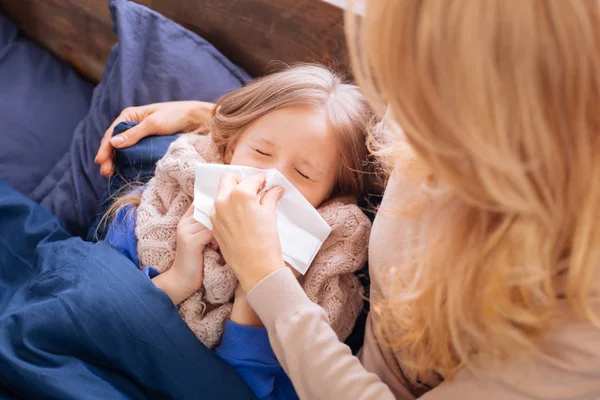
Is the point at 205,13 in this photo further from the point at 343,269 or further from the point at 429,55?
the point at 429,55

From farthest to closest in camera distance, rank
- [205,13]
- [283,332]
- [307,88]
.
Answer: [205,13] → [307,88] → [283,332]

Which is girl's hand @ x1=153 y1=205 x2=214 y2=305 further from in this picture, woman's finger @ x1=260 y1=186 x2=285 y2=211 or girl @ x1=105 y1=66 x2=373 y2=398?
woman's finger @ x1=260 y1=186 x2=285 y2=211

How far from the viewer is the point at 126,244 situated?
101 centimetres

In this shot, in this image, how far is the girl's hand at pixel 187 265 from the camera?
90 centimetres

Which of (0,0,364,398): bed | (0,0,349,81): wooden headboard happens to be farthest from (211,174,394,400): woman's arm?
(0,0,349,81): wooden headboard

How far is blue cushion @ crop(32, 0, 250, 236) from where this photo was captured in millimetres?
1310

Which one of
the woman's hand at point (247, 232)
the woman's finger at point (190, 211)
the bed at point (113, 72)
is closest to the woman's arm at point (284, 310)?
the woman's hand at point (247, 232)

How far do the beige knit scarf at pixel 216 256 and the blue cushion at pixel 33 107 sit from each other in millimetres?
537

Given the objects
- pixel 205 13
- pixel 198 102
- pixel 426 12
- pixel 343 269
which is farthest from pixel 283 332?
pixel 205 13

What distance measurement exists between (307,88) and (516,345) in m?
0.63

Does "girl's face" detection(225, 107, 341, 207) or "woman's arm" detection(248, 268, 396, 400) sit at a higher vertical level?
"girl's face" detection(225, 107, 341, 207)

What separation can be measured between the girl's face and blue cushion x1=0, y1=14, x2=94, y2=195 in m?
0.73

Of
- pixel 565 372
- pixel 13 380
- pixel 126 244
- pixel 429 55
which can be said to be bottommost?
pixel 13 380

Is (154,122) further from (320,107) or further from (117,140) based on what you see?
(320,107)
